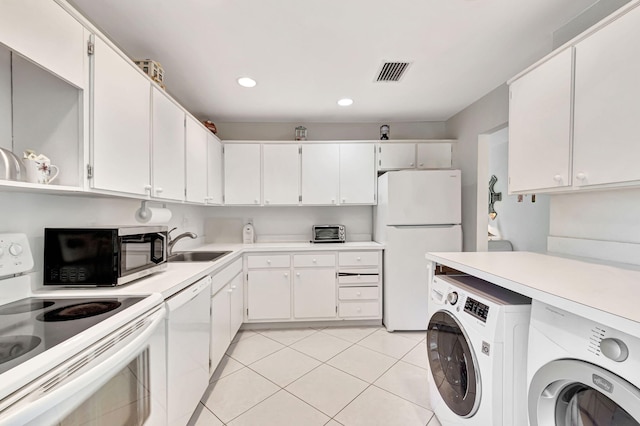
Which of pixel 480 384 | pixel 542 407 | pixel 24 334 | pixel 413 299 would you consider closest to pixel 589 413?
pixel 542 407

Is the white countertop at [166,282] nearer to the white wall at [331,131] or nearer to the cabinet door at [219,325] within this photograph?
the cabinet door at [219,325]

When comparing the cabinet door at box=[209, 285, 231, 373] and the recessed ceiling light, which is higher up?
the recessed ceiling light

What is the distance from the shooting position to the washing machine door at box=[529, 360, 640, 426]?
0.67 metres

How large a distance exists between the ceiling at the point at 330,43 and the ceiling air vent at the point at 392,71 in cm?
6

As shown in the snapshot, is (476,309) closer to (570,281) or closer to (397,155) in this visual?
(570,281)

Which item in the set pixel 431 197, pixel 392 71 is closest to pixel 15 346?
pixel 392 71

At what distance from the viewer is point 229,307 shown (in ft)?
7.37

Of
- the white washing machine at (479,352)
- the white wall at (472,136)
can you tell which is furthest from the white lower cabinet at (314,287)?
the white wall at (472,136)

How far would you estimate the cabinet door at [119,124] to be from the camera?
1.21 metres

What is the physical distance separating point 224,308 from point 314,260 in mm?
A: 1048

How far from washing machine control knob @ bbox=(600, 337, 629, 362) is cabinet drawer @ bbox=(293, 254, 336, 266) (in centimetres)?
223

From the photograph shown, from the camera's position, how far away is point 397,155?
3129 mm

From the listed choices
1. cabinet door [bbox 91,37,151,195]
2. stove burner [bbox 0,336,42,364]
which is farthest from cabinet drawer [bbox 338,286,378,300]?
stove burner [bbox 0,336,42,364]

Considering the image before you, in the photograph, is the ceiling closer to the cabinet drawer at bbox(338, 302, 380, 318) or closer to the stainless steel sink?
the stainless steel sink
